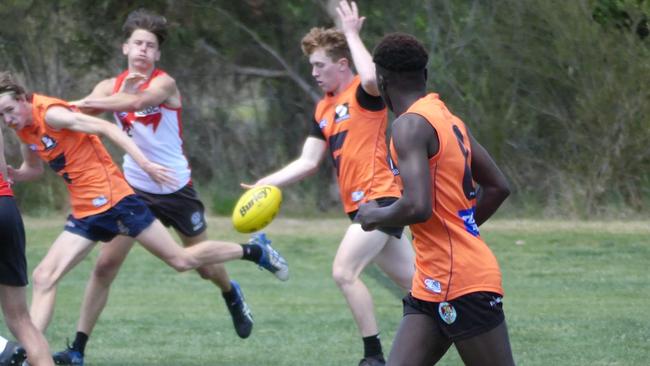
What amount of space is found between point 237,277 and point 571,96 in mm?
5537

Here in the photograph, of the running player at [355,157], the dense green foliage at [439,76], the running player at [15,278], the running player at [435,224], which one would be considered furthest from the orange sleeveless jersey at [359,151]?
the dense green foliage at [439,76]

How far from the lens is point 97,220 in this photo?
7.36 meters

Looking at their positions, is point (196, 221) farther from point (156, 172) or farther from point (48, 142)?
point (48, 142)

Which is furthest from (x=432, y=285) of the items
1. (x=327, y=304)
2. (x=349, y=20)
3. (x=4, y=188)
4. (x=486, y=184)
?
(x=327, y=304)

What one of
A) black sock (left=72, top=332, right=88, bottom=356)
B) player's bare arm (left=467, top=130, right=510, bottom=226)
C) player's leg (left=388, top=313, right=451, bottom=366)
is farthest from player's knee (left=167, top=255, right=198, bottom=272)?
player's leg (left=388, top=313, right=451, bottom=366)

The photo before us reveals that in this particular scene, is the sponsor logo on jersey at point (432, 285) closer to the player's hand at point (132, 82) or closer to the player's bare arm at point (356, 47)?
the player's bare arm at point (356, 47)

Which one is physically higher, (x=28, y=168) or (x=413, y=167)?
(x=413, y=167)

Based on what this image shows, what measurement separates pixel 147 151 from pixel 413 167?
12.7 feet

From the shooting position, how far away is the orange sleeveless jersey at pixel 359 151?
709cm

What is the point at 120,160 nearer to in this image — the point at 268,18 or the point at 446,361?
the point at 268,18

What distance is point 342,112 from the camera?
281 inches

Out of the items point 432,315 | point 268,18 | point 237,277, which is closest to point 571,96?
point 268,18

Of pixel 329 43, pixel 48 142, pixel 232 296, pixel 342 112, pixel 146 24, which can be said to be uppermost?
pixel 329 43

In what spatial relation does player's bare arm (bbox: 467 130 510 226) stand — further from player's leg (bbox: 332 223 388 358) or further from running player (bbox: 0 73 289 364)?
running player (bbox: 0 73 289 364)
